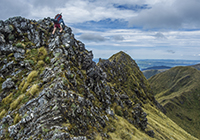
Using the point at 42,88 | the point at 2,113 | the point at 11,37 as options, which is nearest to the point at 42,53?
the point at 11,37

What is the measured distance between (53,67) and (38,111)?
824 centimetres

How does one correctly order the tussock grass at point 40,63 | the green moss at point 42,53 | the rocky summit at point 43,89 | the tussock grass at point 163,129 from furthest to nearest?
the tussock grass at point 163,129 < the green moss at point 42,53 < the tussock grass at point 40,63 < the rocky summit at point 43,89

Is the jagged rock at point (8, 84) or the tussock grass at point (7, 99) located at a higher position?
the jagged rock at point (8, 84)

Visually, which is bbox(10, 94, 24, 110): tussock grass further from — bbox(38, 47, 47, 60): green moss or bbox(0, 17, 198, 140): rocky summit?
bbox(38, 47, 47, 60): green moss

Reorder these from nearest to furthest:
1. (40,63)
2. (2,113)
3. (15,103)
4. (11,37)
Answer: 1. (2,113)
2. (15,103)
3. (40,63)
4. (11,37)

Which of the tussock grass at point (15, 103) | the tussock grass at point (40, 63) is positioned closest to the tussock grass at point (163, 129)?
the tussock grass at point (40, 63)

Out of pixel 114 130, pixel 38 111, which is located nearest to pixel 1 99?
pixel 38 111

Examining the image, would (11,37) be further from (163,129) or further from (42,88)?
(163,129)

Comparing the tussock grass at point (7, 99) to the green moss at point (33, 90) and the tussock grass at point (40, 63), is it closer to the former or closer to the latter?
the green moss at point (33, 90)

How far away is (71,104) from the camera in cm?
1616

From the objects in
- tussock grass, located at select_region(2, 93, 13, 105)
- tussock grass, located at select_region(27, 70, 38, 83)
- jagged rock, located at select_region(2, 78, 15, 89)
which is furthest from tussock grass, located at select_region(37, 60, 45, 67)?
tussock grass, located at select_region(2, 93, 13, 105)

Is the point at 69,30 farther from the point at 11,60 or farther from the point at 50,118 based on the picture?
the point at 50,118

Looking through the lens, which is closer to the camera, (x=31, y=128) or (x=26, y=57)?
(x=31, y=128)

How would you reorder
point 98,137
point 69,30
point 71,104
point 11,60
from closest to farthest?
point 71,104, point 98,137, point 11,60, point 69,30
